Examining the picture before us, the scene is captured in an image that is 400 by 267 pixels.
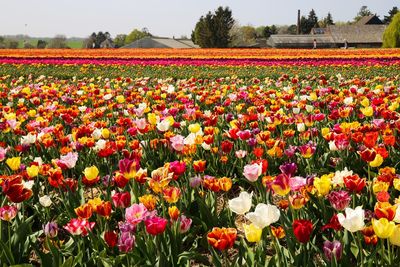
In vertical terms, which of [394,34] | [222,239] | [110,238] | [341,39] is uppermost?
[394,34]

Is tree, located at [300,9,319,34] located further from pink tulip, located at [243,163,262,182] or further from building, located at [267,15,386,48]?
pink tulip, located at [243,163,262,182]

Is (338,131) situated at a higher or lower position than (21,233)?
higher

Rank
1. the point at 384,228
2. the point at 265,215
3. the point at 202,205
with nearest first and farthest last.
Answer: the point at 384,228, the point at 265,215, the point at 202,205

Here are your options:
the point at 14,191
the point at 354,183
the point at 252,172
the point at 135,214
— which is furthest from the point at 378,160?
the point at 14,191

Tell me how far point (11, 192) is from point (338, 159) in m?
2.60

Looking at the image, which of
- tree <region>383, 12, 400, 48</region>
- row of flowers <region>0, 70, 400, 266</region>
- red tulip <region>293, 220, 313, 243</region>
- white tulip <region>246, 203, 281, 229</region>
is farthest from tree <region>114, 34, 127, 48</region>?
red tulip <region>293, 220, 313, 243</region>

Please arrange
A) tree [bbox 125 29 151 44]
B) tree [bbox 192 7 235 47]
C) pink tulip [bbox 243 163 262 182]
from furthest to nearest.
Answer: tree [bbox 125 29 151 44] < tree [bbox 192 7 235 47] < pink tulip [bbox 243 163 262 182]

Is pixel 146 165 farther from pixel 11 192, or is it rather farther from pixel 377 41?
pixel 377 41

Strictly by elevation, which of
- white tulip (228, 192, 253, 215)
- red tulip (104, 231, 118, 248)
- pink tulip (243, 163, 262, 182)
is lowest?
red tulip (104, 231, 118, 248)

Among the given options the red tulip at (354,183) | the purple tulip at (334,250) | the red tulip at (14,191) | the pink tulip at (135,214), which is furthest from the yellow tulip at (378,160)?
the red tulip at (14,191)

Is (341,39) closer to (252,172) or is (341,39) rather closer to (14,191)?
(252,172)

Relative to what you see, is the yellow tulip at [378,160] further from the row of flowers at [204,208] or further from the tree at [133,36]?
the tree at [133,36]

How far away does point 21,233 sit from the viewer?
97.9 inches

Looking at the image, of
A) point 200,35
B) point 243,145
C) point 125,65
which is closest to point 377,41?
point 200,35
